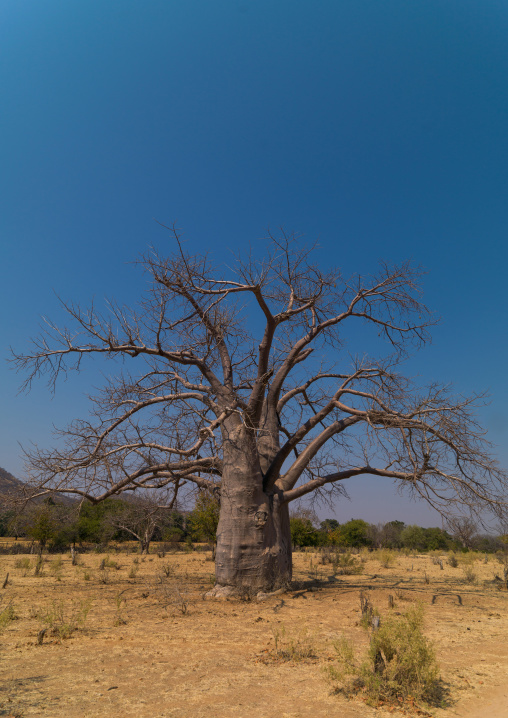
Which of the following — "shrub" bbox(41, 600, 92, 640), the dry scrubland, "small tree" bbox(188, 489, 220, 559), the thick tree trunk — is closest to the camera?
the dry scrubland

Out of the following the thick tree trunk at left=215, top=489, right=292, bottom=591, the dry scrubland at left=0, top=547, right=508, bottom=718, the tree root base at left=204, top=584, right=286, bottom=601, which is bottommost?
the dry scrubland at left=0, top=547, right=508, bottom=718

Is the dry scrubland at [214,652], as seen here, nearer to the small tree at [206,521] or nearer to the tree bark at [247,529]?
the tree bark at [247,529]

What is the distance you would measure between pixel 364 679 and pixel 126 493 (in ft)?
19.0

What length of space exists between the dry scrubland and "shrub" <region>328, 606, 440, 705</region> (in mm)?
123

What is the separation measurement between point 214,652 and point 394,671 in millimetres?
1852

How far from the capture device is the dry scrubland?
3.05 meters

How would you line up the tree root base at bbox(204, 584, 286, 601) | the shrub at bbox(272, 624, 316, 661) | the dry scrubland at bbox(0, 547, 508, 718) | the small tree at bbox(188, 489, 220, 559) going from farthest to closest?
the small tree at bbox(188, 489, 220, 559), the tree root base at bbox(204, 584, 286, 601), the shrub at bbox(272, 624, 316, 661), the dry scrubland at bbox(0, 547, 508, 718)

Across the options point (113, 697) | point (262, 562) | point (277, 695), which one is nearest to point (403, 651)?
point (277, 695)

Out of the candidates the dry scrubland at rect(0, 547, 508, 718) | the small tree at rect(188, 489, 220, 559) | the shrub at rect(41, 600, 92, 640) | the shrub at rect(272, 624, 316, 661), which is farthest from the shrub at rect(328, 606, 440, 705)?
the small tree at rect(188, 489, 220, 559)

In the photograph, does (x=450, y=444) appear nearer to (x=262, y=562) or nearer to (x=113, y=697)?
(x=262, y=562)

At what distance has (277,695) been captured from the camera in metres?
3.23

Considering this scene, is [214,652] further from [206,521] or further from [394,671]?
[206,521]

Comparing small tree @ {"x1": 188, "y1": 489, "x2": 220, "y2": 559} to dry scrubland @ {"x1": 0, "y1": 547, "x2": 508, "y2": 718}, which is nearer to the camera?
dry scrubland @ {"x1": 0, "y1": 547, "x2": 508, "y2": 718}

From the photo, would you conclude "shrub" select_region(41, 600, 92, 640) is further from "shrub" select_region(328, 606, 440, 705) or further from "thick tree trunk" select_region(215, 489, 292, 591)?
"shrub" select_region(328, 606, 440, 705)
